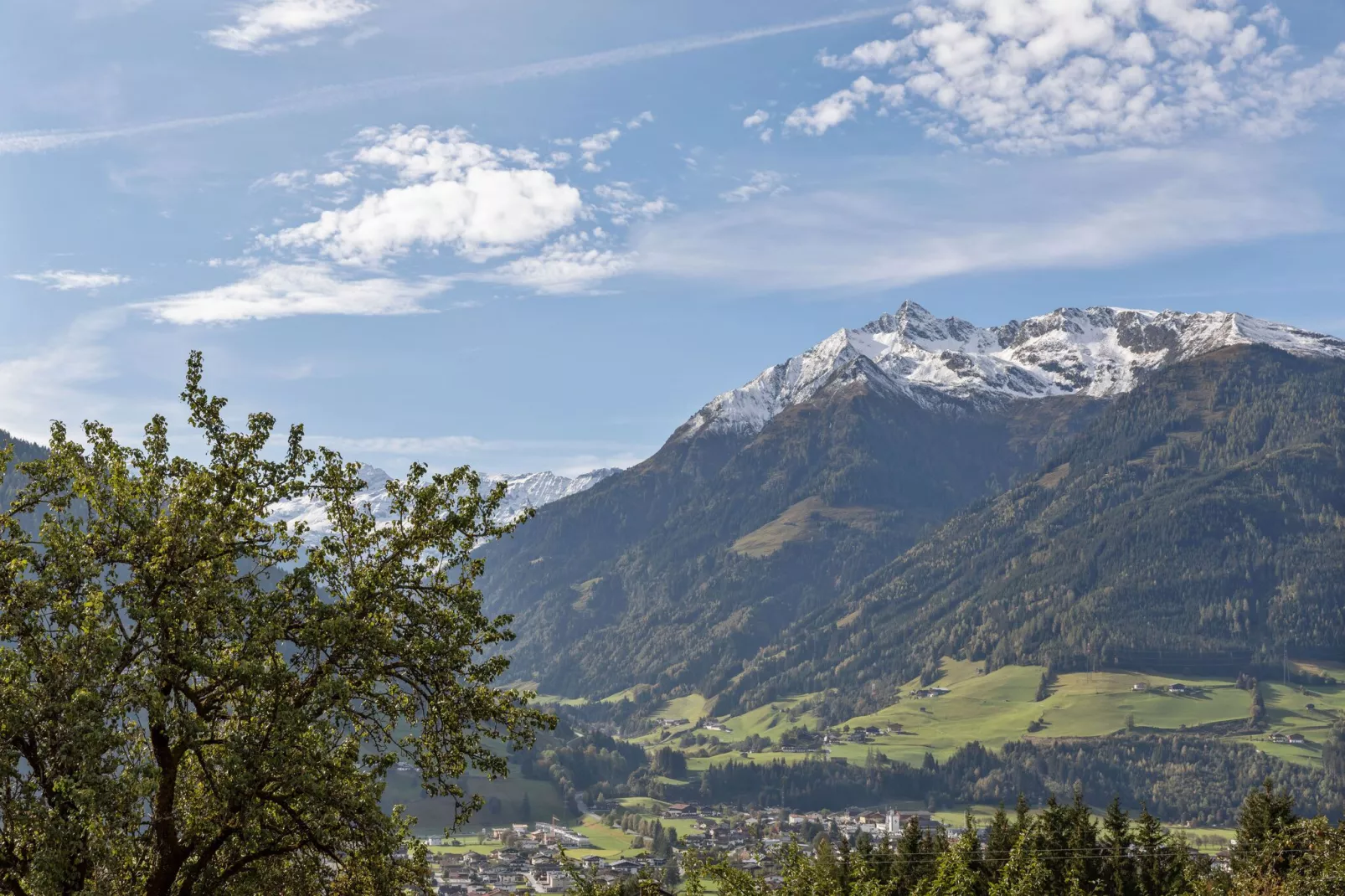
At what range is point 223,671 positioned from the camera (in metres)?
20.4

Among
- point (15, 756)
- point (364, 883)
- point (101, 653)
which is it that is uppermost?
point (101, 653)

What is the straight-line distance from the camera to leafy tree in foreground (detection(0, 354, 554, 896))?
19297mm

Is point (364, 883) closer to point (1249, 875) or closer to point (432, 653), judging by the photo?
point (432, 653)

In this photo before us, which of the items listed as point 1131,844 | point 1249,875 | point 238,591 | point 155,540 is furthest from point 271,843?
point 1131,844

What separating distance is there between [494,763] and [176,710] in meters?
6.35

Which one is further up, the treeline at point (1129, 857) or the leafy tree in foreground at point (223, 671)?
the leafy tree in foreground at point (223, 671)

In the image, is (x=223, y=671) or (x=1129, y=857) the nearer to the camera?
(x=223, y=671)

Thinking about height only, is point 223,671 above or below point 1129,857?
above

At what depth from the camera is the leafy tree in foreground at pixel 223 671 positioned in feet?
63.3

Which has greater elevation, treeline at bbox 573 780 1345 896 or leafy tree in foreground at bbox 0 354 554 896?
leafy tree in foreground at bbox 0 354 554 896

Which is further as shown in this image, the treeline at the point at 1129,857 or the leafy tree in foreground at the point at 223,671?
the treeline at the point at 1129,857

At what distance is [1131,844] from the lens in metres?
83.9

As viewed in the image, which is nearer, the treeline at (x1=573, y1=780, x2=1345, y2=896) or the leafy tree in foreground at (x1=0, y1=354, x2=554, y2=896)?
the leafy tree in foreground at (x1=0, y1=354, x2=554, y2=896)

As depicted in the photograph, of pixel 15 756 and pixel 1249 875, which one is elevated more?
pixel 15 756
